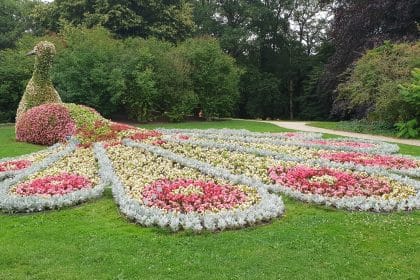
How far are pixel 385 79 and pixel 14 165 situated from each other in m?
15.1

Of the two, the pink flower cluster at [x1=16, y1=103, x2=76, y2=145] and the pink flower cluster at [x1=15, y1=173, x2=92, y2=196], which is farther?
the pink flower cluster at [x1=16, y1=103, x2=76, y2=145]

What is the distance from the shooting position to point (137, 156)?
11.2 metres

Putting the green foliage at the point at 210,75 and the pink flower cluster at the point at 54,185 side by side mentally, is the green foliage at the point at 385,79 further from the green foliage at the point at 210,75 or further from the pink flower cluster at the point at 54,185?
the pink flower cluster at the point at 54,185

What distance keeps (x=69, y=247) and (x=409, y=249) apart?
4203mm

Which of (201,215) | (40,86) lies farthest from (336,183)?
(40,86)

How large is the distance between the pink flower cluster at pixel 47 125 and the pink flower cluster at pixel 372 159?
7.69 meters

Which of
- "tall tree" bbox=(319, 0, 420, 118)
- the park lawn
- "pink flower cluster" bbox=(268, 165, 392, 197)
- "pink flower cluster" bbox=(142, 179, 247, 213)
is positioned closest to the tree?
"tall tree" bbox=(319, 0, 420, 118)

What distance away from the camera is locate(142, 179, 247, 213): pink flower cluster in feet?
23.1

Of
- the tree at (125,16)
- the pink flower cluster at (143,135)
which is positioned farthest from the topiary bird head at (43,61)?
the tree at (125,16)

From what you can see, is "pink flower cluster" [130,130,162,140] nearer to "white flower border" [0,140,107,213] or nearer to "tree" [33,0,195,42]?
"white flower border" [0,140,107,213]

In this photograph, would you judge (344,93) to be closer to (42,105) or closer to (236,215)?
(42,105)

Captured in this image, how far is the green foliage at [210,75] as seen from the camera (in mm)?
27859

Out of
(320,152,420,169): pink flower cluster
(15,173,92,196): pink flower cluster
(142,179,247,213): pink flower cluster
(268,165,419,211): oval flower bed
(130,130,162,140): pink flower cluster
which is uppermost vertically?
(130,130,162,140): pink flower cluster

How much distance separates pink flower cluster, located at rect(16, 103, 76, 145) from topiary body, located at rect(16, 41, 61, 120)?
786mm
